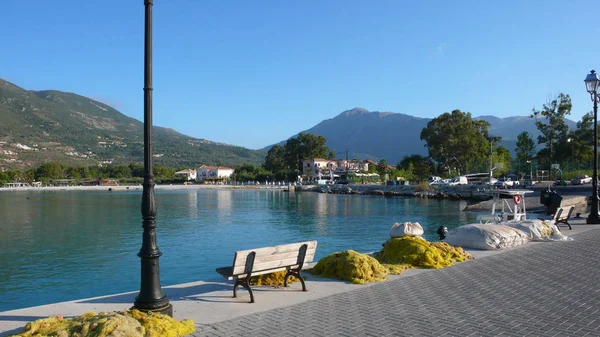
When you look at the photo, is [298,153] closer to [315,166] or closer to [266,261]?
[315,166]

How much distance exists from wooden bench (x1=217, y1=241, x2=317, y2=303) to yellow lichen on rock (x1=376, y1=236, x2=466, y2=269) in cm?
304

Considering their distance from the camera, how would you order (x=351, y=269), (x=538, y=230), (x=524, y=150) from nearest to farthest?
1. (x=351, y=269)
2. (x=538, y=230)
3. (x=524, y=150)

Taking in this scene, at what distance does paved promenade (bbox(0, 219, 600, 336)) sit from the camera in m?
5.98

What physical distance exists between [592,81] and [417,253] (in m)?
11.9

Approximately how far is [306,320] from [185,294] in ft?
8.15

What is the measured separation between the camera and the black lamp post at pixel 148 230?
6.25 meters

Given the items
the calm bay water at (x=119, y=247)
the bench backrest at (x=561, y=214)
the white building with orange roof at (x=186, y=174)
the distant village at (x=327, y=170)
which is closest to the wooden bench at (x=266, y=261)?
the calm bay water at (x=119, y=247)

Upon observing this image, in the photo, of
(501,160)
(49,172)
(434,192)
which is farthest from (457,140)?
(49,172)

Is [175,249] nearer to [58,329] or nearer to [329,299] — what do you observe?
[329,299]

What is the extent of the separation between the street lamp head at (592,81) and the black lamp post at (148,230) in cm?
1673

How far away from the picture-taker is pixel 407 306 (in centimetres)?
706

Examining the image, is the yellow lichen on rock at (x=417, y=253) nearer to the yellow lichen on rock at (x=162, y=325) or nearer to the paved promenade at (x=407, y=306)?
the paved promenade at (x=407, y=306)

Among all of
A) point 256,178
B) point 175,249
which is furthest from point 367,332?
point 256,178

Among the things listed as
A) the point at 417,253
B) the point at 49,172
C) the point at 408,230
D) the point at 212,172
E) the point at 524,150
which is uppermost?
the point at 524,150
